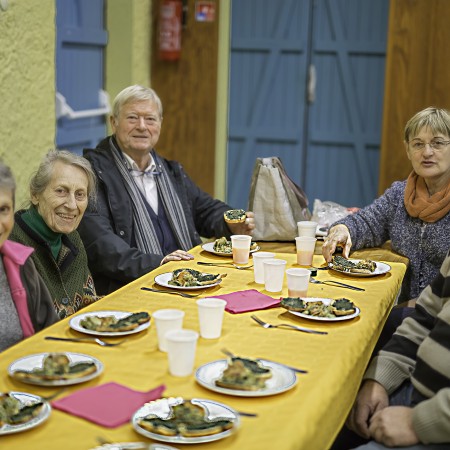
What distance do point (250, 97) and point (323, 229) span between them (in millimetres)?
3006

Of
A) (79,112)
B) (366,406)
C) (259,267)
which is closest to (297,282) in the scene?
(259,267)

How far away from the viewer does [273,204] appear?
3.34m

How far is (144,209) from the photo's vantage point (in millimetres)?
3350

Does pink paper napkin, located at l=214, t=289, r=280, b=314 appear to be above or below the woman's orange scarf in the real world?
below

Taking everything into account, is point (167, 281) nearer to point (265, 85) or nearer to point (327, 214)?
point (327, 214)

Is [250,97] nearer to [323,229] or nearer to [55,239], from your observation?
[323,229]

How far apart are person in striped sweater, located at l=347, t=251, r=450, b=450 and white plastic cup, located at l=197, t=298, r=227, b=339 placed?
1.49 feet

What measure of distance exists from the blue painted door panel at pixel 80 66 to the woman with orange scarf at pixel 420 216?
7.31ft

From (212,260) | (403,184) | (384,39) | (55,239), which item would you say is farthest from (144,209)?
(384,39)

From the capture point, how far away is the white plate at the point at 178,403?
1370 millimetres

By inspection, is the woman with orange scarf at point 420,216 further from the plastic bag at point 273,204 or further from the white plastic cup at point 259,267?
the white plastic cup at point 259,267

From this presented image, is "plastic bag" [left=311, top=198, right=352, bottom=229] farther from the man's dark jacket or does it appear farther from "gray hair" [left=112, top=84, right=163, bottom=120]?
"gray hair" [left=112, top=84, right=163, bottom=120]

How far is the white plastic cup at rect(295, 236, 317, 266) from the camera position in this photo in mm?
2771

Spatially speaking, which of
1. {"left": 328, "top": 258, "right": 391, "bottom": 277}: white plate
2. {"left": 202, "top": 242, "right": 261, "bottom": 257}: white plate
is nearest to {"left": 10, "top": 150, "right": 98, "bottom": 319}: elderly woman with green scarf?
{"left": 202, "top": 242, "right": 261, "bottom": 257}: white plate
